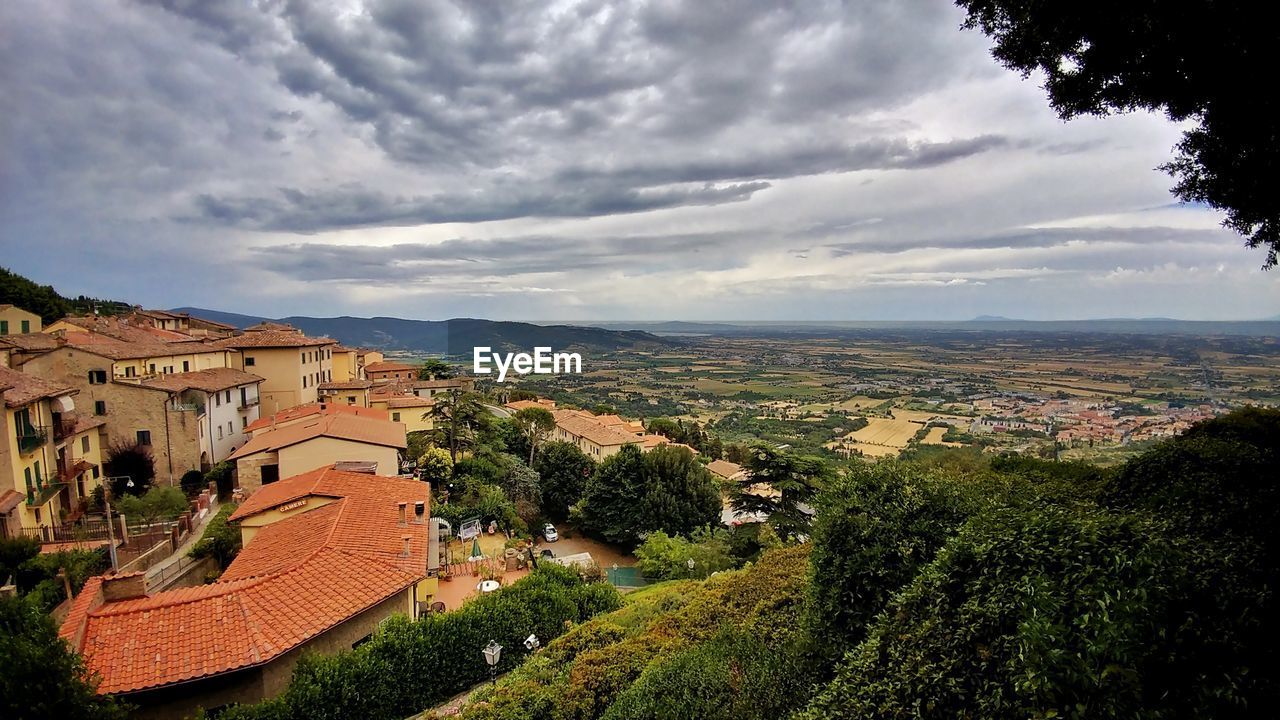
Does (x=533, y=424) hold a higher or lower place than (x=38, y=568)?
lower

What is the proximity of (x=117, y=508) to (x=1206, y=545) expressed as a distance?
27894mm

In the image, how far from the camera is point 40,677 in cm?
660

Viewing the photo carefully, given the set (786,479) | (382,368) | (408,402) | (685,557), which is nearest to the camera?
(786,479)

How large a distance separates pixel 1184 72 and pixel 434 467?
28432 mm

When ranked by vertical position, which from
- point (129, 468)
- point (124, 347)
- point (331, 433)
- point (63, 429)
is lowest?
point (129, 468)

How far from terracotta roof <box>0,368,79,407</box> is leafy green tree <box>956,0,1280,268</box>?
2469 cm

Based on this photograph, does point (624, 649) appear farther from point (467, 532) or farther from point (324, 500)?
point (467, 532)

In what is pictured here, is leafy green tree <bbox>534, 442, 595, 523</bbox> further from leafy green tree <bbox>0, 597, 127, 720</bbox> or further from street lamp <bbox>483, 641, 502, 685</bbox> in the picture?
leafy green tree <bbox>0, 597, 127, 720</bbox>

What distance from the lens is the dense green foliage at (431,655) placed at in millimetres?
9188

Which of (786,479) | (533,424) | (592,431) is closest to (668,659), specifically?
(786,479)

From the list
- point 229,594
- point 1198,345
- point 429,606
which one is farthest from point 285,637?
point 1198,345

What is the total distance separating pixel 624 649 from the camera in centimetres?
956

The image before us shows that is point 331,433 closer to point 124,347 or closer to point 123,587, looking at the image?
point 123,587

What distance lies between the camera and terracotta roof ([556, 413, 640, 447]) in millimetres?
48594
